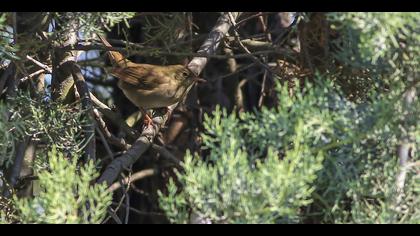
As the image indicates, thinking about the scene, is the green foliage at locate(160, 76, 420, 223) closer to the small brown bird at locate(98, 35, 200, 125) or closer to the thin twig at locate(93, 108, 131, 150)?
the thin twig at locate(93, 108, 131, 150)

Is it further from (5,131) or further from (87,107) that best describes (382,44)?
(87,107)

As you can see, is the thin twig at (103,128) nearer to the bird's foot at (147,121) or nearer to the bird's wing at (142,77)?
the bird's foot at (147,121)

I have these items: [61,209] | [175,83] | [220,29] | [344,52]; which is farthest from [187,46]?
[61,209]

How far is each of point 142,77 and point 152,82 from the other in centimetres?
→ 8

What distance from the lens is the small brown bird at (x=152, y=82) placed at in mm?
4824

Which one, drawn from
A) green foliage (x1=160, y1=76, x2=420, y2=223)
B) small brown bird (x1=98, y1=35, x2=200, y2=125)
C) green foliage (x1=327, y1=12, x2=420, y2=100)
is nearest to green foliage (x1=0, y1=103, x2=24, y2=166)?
green foliage (x1=160, y1=76, x2=420, y2=223)

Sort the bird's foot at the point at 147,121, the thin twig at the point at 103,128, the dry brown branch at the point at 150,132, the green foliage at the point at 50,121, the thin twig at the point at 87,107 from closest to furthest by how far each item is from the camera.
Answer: the green foliage at the point at 50,121
the dry brown branch at the point at 150,132
the thin twig at the point at 87,107
the thin twig at the point at 103,128
the bird's foot at the point at 147,121

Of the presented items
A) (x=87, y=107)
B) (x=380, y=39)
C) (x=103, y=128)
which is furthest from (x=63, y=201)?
(x=103, y=128)

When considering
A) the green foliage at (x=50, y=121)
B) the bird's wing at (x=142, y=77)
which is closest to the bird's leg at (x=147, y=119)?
the bird's wing at (x=142, y=77)

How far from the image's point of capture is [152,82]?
5043mm

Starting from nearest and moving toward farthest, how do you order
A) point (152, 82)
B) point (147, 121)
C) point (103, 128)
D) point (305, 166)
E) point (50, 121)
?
point (305, 166)
point (50, 121)
point (103, 128)
point (147, 121)
point (152, 82)

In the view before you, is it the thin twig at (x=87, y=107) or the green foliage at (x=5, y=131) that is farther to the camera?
the thin twig at (x=87, y=107)
